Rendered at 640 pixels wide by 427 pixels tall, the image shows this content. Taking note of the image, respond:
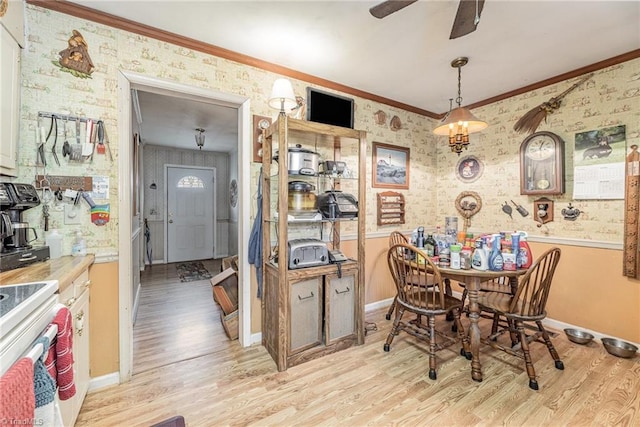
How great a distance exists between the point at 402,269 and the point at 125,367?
219 cm

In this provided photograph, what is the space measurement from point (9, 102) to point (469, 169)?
165 inches

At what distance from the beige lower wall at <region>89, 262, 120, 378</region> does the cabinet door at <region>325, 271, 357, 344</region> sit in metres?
1.56

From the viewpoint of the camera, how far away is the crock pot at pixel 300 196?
7.27ft

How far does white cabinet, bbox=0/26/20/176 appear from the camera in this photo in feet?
4.65

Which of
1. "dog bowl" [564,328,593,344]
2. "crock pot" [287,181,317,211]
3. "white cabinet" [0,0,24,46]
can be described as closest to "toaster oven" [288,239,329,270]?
"crock pot" [287,181,317,211]

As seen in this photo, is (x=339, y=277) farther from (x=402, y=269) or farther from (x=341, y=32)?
(x=341, y=32)

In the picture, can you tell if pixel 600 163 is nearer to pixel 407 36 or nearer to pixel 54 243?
pixel 407 36

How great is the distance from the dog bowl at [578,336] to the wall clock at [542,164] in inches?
52.7

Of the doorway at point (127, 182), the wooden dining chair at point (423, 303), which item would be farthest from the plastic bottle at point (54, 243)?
the wooden dining chair at point (423, 303)

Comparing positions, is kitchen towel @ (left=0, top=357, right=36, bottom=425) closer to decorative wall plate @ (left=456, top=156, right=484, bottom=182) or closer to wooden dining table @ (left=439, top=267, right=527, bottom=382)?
wooden dining table @ (left=439, top=267, right=527, bottom=382)

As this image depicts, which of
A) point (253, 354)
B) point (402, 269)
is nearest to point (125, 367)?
point (253, 354)

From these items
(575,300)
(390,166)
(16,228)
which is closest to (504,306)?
(575,300)

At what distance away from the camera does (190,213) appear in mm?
5969

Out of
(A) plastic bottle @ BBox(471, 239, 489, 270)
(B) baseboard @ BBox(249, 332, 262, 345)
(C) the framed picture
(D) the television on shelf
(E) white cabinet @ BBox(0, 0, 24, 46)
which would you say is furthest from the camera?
(C) the framed picture
